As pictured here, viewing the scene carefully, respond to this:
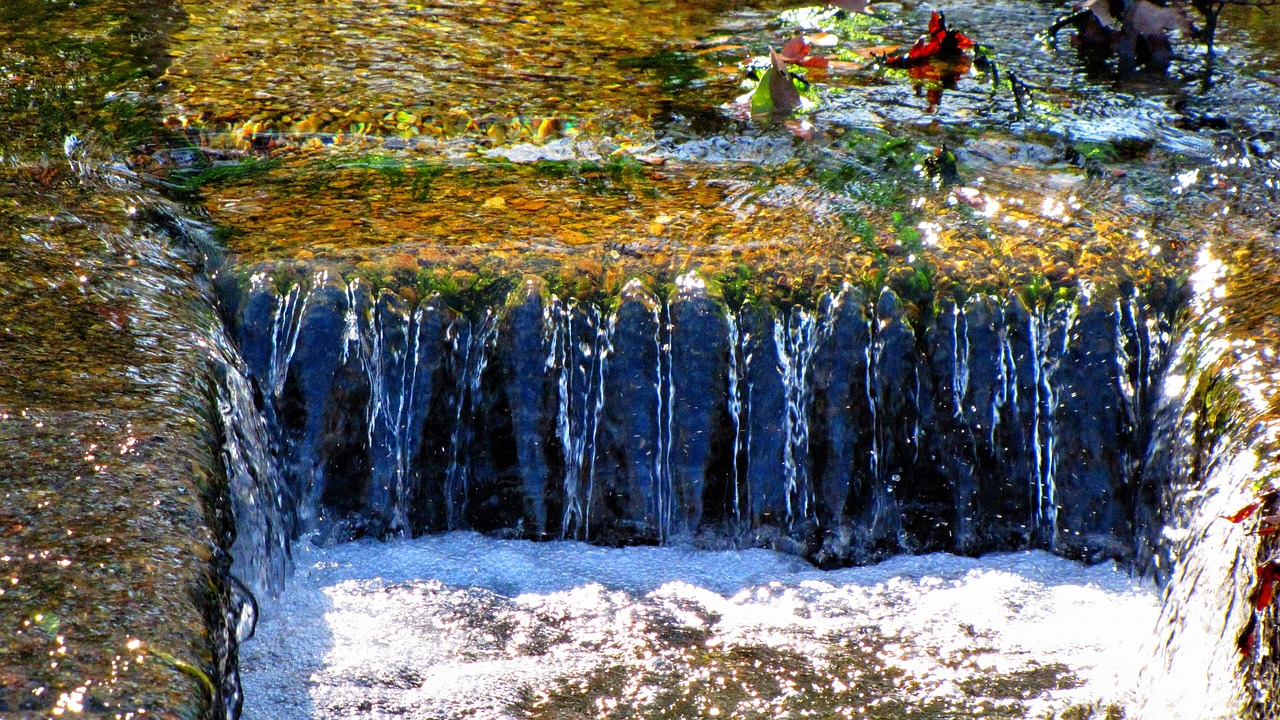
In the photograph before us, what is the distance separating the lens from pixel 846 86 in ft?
17.0

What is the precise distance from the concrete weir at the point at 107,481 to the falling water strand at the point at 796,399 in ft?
5.67

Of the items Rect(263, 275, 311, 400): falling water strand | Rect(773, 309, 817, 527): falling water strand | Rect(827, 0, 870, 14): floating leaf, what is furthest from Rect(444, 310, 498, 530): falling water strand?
Rect(827, 0, 870, 14): floating leaf

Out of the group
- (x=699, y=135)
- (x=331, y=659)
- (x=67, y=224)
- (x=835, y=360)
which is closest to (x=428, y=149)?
(x=699, y=135)

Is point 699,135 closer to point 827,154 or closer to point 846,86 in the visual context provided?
point 827,154

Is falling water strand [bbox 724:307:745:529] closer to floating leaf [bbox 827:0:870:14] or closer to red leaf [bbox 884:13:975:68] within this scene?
red leaf [bbox 884:13:975:68]

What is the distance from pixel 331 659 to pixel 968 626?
5.83ft

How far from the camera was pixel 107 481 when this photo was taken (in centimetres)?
249

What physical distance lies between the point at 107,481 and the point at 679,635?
5.15 feet

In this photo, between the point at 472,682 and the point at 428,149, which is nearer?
the point at 472,682

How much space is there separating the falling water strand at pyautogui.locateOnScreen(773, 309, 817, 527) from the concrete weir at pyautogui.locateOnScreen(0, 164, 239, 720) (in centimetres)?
173

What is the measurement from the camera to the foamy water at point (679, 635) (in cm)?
298

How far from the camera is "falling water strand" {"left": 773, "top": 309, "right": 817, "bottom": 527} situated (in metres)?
3.71

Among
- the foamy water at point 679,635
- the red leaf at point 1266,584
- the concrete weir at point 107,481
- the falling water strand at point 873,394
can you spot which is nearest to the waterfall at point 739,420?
the falling water strand at point 873,394

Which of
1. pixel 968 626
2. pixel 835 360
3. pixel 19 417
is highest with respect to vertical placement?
pixel 19 417
